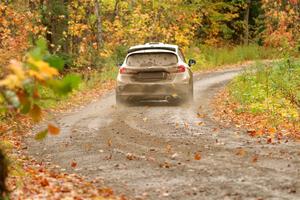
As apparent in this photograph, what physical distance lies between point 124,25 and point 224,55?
6851 millimetres

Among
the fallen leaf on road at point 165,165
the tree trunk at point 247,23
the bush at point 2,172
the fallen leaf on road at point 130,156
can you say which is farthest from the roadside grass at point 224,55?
the bush at point 2,172

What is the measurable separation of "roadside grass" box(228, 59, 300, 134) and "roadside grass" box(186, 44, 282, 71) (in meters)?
11.9

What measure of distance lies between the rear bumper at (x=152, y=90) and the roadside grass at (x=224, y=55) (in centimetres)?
1644

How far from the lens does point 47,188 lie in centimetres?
820

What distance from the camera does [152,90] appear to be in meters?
17.7

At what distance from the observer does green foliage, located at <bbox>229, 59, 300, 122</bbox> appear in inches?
617

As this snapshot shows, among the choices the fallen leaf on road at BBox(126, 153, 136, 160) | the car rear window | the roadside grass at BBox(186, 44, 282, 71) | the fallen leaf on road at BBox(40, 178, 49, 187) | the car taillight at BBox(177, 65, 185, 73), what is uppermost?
the car rear window

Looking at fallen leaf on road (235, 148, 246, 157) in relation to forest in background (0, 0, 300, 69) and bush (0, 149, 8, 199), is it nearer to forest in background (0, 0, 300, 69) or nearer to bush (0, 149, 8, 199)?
bush (0, 149, 8, 199)

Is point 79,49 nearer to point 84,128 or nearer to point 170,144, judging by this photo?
point 84,128

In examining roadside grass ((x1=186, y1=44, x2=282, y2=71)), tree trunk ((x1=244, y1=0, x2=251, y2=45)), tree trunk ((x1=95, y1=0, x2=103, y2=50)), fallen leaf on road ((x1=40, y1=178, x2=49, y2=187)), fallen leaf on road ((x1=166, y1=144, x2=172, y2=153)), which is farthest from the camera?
tree trunk ((x1=244, y1=0, x2=251, y2=45))

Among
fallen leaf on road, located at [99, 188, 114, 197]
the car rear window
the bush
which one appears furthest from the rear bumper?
the bush

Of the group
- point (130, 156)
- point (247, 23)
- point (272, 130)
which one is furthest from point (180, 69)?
point (247, 23)

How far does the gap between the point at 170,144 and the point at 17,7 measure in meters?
20.3

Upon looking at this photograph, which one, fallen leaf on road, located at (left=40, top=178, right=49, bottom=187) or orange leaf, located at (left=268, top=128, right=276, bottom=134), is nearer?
fallen leaf on road, located at (left=40, top=178, right=49, bottom=187)
